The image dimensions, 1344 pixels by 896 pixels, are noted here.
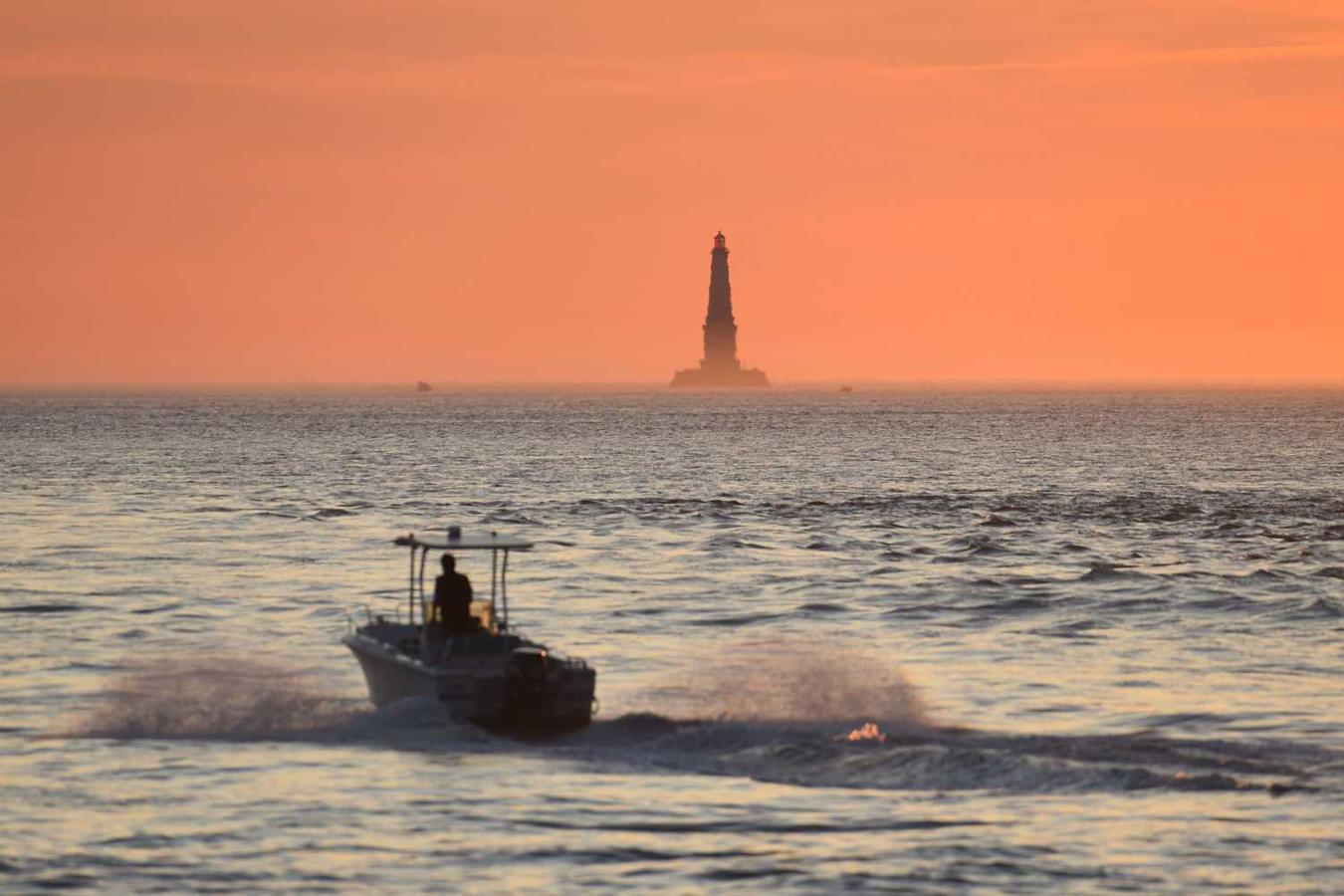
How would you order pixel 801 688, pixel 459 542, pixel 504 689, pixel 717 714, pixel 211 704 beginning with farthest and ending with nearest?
pixel 801 688 < pixel 211 704 < pixel 717 714 < pixel 459 542 < pixel 504 689

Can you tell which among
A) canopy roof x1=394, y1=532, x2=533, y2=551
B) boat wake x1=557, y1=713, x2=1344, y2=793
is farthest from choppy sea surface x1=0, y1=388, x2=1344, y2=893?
canopy roof x1=394, y1=532, x2=533, y2=551

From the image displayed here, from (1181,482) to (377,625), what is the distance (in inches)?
3173

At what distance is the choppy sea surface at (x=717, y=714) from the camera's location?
2331 centimetres

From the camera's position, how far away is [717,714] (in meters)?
32.1

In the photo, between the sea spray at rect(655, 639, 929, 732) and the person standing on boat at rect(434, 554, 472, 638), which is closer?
the person standing on boat at rect(434, 554, 472, 638)

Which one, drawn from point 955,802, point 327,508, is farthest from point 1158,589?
point 327,508

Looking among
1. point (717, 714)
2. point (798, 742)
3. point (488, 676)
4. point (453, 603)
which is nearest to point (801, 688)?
point (717, 714)

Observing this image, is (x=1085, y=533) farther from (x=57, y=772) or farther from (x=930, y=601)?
(x=57, y=772)

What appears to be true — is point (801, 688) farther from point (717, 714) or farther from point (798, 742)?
point (798, 742)

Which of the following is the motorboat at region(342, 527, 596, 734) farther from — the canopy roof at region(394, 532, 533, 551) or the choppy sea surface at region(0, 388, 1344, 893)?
the choppy sea surface at region(0, 388, 1344, 893)

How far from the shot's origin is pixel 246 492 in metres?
96.4

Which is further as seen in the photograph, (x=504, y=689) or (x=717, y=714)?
(x=717, y=714)

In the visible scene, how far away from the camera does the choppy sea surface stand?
76.5 feet

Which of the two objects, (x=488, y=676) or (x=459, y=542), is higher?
(x=459, y=542)
